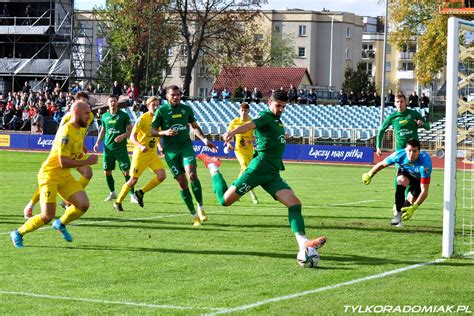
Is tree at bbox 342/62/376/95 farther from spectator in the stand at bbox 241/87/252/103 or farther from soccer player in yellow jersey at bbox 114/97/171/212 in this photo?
soccer player in yellow jersey at bbox 114/97/171/212

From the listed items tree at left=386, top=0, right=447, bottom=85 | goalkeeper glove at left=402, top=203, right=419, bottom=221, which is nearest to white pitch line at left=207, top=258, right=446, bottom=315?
goalkeeper glove at left=402, top=203, right=419, bottom=221

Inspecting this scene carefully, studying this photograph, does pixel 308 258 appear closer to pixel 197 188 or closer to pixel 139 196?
pixel 197 188

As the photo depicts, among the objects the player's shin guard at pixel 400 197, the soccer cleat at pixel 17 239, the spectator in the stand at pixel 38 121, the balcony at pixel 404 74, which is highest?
the balcony at pixel 404 74

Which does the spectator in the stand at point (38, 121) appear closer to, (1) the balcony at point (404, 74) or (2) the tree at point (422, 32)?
(2) the tree at point (422, 32)

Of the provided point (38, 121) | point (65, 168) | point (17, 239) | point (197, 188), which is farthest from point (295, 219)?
point (38, 121)

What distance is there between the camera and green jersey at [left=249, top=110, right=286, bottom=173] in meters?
12.2

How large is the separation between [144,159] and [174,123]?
2.60m

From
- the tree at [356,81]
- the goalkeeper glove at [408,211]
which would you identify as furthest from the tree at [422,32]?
the goalkeeper glove at [408,211]

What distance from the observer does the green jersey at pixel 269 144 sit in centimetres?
1225

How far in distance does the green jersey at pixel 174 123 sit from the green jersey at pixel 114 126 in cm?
379

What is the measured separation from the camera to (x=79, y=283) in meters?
10.2

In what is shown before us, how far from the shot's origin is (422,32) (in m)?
67.2

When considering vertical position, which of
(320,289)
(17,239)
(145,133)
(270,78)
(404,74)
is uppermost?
(404,74)

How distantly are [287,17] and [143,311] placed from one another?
380 ft
